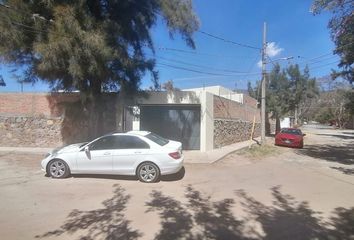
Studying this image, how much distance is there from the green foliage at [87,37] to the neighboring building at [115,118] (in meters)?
2.29

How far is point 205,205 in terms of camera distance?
29.9ft

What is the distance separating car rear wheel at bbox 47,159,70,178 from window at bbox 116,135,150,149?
72.9 inches

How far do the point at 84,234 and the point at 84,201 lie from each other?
255 centimetres

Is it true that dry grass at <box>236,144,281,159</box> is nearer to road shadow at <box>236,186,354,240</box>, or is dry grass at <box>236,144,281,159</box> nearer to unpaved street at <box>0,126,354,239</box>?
unpaved street at <box>0,126,354,239</box>

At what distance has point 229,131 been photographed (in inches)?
990

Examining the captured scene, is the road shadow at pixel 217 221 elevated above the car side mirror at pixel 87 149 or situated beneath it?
situated beneath

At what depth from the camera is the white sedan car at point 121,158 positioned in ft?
38.9

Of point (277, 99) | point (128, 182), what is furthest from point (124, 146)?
point (277, 99)

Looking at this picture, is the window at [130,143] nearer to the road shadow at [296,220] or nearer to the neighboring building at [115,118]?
the road shadow at [296,220]

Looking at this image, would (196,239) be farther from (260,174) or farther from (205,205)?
(260,174)

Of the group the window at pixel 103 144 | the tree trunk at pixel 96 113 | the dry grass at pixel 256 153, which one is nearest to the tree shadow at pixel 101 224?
the window at pixel 103 144

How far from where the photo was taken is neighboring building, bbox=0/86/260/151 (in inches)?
782

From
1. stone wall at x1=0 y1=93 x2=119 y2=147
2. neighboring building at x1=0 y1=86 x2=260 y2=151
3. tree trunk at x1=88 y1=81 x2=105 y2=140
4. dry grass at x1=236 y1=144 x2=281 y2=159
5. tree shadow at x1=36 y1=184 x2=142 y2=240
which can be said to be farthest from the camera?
stone wall at x1=0 y1=93 x2=119 y2=147

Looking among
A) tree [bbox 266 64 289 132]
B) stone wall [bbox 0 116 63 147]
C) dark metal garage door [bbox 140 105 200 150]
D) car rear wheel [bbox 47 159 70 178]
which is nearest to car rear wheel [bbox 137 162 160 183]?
car rear wheel [bbox 47 159 70 178]
